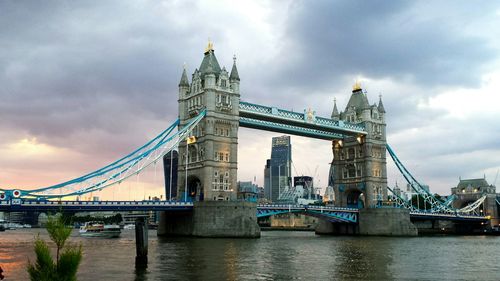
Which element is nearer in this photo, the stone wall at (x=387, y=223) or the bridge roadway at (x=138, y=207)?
the bridge roadway at (x=138, y=207)

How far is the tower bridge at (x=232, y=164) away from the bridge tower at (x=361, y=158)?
0.24 meters

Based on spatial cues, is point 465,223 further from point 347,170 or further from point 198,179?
point 198,179

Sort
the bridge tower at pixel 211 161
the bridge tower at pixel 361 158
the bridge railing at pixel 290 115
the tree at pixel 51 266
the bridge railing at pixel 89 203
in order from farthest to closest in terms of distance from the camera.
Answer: the bridge tower at pixel 361 158 → the bridge railing at pixel 290 115 → the bridge tower at pixel 211 161 → the bridge railing at pixel 89 203 → the tree at pixel 51 266

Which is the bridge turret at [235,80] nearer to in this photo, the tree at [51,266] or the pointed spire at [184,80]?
the pointed spire at [184,80]

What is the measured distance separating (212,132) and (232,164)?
707 centimetres

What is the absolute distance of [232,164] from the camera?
87688 mm

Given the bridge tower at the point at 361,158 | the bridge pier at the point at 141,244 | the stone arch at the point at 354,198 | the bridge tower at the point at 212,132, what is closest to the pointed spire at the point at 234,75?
the bridge tower at the point at 212,132

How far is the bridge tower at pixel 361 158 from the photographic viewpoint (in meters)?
113

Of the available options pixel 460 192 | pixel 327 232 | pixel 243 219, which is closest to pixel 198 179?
pixel 243 219

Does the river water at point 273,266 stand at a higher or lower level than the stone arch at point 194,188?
lower

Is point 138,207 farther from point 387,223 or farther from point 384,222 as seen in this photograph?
point 387,223

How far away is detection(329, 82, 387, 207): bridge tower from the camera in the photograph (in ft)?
370

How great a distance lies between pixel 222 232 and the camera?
77.4m

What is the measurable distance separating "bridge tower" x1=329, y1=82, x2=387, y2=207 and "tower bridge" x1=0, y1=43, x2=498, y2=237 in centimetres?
24
